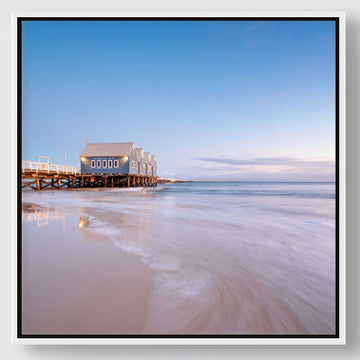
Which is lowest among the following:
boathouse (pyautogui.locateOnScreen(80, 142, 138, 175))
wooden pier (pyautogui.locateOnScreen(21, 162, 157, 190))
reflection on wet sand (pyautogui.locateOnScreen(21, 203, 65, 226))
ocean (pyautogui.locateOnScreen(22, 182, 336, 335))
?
ocean (pyautogui.locateOnScreen(22, 182, 336, 335))

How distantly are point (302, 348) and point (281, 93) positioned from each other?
3.32m

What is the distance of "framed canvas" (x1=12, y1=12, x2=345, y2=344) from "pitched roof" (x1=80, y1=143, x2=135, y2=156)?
11703mm

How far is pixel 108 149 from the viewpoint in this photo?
53.3 feet

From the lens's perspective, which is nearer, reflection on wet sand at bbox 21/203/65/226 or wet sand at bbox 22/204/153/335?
wet sand at bbox 22/204/153/335

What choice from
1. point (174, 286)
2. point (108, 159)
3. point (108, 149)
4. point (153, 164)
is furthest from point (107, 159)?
point (174, 286)

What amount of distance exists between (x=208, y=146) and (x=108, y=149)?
13.5 m

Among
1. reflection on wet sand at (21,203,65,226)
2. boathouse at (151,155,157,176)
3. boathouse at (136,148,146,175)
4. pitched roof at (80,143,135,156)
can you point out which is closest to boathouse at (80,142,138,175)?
pitched roof at (80,143,135,156)

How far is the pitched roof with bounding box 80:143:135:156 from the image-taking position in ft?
52.5

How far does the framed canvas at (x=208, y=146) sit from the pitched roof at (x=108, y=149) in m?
11.7

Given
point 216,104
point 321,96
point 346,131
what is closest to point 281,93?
point 321,96

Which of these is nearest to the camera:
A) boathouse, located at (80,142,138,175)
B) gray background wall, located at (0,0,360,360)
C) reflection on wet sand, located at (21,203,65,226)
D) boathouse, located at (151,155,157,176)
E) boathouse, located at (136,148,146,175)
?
gray background wall, located at (0,0,360,360)

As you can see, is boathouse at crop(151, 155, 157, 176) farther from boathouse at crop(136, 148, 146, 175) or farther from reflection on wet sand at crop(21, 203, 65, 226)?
reflection on wet sand at crop(21, 203, 65, 226)
